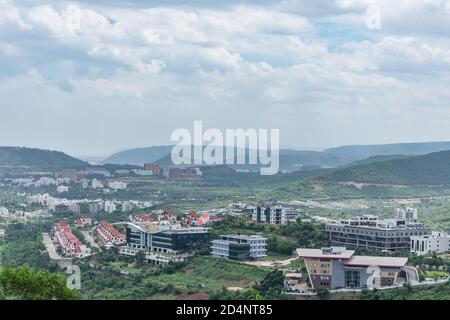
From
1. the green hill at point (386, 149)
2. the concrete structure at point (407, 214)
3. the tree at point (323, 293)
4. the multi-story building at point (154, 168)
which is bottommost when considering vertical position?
the tree at point (323, 293)

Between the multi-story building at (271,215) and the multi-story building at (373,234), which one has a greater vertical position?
the multi-story building at (271,215)

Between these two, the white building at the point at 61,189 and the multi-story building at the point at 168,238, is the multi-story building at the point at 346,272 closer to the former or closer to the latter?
the multi-story building at the point at 168,238

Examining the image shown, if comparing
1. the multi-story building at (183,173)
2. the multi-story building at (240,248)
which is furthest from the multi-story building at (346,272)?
the multi-story building at (183,173)

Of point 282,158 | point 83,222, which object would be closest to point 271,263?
point 83,222

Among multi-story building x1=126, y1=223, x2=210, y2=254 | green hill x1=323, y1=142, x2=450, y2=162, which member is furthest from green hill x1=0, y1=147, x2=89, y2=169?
multi-story building x1=126, y1=223, x2=210, y2=254

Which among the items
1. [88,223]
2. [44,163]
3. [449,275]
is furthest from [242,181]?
[449,275]

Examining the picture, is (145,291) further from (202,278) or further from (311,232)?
(311,232)

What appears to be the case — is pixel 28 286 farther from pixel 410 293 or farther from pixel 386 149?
pixel 386 149
